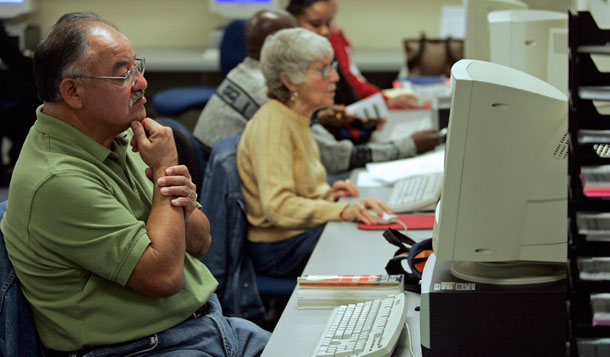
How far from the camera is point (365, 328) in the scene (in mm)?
1393

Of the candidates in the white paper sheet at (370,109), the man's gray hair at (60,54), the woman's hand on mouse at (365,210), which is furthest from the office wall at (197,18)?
the man's gray hair at (60,54)

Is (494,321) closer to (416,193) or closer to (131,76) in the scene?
(131,76)

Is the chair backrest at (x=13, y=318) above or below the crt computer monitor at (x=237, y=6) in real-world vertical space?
above

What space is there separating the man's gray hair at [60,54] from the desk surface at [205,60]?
158 inches

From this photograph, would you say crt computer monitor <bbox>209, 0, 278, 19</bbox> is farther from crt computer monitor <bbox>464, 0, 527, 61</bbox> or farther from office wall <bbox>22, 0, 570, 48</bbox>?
crt computer monitor <bbox>464, 0, 527, 61</bbox>

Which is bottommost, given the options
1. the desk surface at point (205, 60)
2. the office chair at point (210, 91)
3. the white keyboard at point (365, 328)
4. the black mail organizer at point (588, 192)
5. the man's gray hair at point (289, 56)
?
the desk surface at point (205, 60)

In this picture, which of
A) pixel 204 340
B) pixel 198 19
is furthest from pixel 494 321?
pixel 198 19

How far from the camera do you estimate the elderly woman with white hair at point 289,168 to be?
227 cm

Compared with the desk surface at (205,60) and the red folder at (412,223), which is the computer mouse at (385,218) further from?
the desk surface at (205,60)

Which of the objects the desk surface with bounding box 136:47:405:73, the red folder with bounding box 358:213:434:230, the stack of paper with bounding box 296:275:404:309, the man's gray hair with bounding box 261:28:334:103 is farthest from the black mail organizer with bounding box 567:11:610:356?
the desk surface with bounding box 136:47:405:73

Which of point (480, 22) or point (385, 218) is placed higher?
point (480, 22)

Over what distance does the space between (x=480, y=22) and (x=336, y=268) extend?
4.13 ft

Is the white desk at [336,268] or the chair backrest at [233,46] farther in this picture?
the chair backrest at [233,46]

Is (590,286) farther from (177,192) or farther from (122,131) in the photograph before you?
(122,131)
